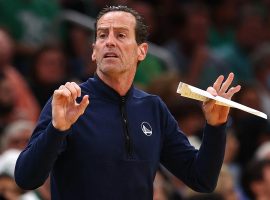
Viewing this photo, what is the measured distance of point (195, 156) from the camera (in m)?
4.76

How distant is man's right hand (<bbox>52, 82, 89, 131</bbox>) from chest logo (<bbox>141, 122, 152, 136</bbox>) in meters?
0.48

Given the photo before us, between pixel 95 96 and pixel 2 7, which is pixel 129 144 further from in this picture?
pixel 2 7

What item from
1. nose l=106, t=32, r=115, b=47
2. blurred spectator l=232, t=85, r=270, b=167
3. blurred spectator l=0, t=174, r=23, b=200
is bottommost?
blurred spectator l=232, t=85, r=270, b=167

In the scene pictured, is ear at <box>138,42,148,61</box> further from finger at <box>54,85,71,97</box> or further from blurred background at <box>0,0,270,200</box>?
blurred background at <box>0,0,270,200</box>

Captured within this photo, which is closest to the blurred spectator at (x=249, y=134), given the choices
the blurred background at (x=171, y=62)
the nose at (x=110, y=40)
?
the blurred background at (x=171, y=62)

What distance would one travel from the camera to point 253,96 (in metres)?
9.38

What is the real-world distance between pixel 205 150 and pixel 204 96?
337mm

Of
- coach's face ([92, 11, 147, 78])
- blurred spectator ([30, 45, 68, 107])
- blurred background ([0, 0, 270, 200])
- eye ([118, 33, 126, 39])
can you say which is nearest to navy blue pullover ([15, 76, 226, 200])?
coach's face ([92, 11, 147, 78])

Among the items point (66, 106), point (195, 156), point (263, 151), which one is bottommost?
point (263, 151)

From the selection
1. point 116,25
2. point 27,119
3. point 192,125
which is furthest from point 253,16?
point 116,25

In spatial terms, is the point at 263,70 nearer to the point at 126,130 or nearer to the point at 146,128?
the point at 146,128

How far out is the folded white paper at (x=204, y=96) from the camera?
428cm

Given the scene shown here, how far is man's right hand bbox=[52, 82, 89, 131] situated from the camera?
4.14 metres

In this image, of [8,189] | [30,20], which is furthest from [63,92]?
[30,20]
